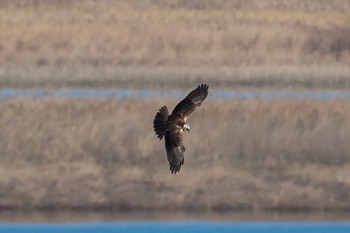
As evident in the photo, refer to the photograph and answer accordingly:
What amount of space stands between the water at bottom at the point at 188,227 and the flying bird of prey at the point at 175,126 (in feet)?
13.2

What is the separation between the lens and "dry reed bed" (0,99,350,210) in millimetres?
22188

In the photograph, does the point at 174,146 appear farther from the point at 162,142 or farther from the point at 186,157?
the point at 162,142

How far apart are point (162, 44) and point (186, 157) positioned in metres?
11.9

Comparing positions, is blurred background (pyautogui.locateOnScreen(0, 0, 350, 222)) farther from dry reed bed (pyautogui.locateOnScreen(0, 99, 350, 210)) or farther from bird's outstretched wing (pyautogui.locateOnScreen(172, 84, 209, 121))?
bird's outstretched wing (pyautogui.locateOnScreen(172, 84, 209, 121))

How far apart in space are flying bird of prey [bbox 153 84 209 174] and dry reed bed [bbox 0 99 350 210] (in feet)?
17.6

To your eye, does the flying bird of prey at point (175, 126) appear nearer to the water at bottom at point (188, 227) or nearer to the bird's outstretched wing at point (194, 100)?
the bird's outstretched wing at point (194, 100)

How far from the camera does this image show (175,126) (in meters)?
16.6

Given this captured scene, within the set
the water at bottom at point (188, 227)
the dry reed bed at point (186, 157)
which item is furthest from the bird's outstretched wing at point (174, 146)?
the dry reed bed at point (186, 157)

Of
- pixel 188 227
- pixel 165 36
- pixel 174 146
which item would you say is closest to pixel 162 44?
pixel 165 36

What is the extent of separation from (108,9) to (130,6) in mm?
807

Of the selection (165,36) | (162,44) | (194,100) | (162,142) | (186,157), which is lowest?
(194,100)

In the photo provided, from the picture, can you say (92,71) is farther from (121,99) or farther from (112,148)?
(112,148)

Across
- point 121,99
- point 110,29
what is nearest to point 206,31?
point 110,29

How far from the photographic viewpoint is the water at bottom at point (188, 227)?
2058 cm
